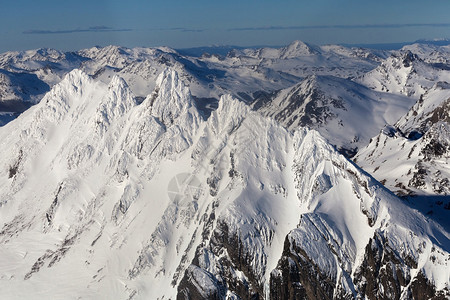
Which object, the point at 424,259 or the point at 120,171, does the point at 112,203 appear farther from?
the point at 424,259

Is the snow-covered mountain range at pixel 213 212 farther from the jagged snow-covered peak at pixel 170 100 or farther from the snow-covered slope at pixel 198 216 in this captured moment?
the jagged snow-covered peak at pixel 170 100

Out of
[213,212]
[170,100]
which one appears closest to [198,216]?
[213,212]

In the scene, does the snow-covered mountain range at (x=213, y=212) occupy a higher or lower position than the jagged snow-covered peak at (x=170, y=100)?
lower

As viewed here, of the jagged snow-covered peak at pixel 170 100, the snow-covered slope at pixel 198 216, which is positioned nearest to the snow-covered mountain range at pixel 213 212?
the snow-covered slope at pixel 198 216

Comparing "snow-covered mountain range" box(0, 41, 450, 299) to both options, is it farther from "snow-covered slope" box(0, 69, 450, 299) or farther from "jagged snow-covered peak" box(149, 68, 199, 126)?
"jagged snow-covered peak" box(149, 68, 199, 126)

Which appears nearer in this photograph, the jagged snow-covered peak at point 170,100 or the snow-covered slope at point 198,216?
the snow-covered slope at point 198,216

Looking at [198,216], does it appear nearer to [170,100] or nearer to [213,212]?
[213,212]

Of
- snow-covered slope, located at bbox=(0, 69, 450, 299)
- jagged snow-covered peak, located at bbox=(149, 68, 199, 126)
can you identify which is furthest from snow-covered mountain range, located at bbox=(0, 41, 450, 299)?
jagged snow-covered peak, located at bbox=(149, 68, 199, 126)

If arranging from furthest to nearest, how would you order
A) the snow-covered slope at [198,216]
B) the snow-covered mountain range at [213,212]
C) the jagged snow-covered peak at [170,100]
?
the jagged snow-covered peak at [170,100]
the snow-covered mountain range at [213,212]
the snow-covered slope at [198,216]

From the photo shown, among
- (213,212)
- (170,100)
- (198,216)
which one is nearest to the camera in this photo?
(213,212)

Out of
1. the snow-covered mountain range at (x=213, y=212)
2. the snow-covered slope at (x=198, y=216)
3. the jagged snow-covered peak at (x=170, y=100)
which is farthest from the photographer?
the jagged snow-covered peak at (x=170, y=100)
